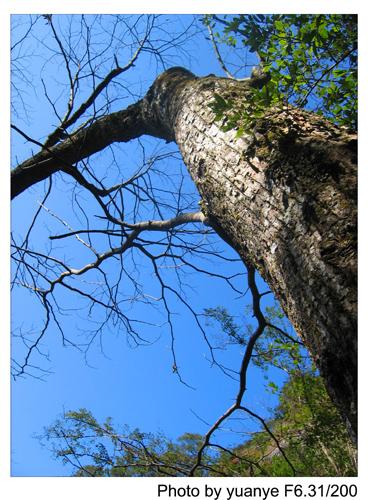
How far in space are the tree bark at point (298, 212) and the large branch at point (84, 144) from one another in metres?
1.30

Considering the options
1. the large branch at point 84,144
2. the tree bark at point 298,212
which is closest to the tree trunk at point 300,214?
the tree bark at point 298,212

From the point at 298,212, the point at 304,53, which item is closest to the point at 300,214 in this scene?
the point at 298,212

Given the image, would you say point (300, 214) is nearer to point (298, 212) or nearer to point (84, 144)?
point (298, 212)

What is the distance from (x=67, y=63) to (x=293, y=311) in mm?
2495

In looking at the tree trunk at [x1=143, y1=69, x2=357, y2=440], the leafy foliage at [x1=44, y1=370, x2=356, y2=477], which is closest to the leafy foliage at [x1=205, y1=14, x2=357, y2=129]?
the tree trunk at [x1=143, y1=69, x2=357, y2=440]

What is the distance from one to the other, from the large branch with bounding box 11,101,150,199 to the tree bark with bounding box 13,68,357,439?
4.25 feet

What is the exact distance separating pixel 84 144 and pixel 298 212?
2.34 meters

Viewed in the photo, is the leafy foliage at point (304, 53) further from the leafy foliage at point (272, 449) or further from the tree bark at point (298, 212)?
the leafy foliage at point (272, 449)

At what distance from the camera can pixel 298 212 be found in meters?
1.11

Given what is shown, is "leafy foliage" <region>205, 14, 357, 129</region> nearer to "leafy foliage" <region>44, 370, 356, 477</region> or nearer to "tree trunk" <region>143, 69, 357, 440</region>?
"tree trunk" <region>143, 69, 357, 440</region>

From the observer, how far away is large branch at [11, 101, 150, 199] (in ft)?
9.57

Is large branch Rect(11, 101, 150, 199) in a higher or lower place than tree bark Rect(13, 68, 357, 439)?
higher
